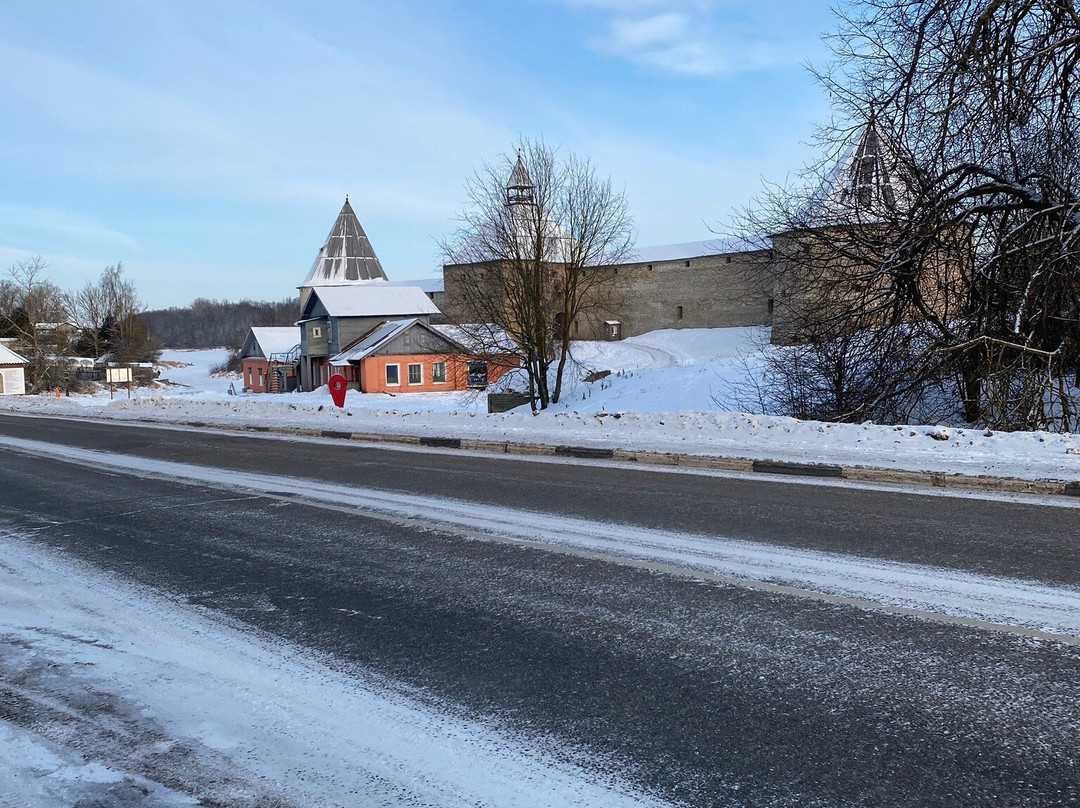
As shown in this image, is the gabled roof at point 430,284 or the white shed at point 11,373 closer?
the white shed at point 11,373

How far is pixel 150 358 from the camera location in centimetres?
8512

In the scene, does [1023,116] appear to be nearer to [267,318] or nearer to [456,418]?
[456,418]

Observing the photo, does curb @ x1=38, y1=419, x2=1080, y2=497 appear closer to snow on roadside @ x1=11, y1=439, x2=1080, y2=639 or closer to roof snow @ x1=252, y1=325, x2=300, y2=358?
snow on roadside @ x1=11, y1=439, x2=1080, y2=639

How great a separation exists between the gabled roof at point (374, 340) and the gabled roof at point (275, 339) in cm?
1199

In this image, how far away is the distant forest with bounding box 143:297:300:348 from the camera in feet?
559

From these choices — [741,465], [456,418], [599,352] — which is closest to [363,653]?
[741,465]

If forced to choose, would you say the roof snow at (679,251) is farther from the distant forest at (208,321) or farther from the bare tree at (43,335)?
the distant forest at (208,321)

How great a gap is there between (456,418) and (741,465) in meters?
8.00

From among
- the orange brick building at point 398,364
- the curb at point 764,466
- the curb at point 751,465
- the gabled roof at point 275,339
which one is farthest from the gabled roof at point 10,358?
the curb at point 764,466

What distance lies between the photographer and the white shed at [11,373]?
2404 inches

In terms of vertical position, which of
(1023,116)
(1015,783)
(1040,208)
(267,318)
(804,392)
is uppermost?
(267,318)

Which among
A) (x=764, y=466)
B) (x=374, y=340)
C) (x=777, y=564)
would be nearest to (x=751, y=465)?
(x=764, y=466)

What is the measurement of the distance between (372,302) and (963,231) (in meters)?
48.3

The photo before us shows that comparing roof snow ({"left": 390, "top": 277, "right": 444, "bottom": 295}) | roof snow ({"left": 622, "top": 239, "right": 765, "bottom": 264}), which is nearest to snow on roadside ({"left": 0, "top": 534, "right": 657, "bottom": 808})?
roof snow ({"left": 622, "top": 239, "right": 765, "bottom": 264})
